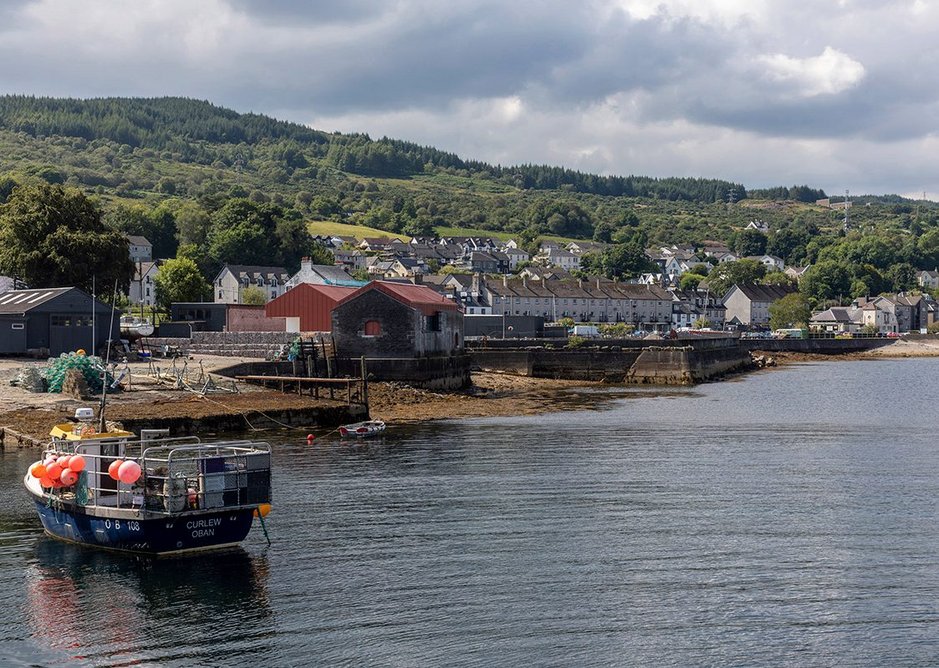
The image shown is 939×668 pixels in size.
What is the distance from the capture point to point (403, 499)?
35.1m

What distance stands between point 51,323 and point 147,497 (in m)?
42.5

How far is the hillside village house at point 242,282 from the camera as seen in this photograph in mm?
137375

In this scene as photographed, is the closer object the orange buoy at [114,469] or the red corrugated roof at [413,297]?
the orange buoy at [114,469]

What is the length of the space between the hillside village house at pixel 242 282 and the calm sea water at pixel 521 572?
3718 inches

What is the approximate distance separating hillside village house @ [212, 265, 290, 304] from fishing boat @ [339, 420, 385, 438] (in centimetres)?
8672

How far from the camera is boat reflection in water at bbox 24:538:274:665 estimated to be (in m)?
21.5

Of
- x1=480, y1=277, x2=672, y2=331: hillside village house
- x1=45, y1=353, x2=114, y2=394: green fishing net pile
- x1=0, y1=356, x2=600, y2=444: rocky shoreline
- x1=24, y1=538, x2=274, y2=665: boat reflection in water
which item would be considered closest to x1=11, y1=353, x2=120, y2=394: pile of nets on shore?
x1=45, y1=353, x2=114, y2=394: green fishing net pile

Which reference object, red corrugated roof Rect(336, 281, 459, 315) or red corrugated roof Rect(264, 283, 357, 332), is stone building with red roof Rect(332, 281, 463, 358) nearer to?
red corrugated roof Rect(336, 281, 459, 315)

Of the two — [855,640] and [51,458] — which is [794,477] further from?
[51,458]

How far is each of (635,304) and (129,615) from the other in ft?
505

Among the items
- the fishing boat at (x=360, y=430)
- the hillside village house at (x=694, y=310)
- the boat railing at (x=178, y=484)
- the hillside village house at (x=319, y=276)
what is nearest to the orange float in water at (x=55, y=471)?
the boat railing at (x=178, y=484)

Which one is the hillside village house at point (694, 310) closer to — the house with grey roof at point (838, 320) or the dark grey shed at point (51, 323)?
the house with grey roof at point (838, 320)

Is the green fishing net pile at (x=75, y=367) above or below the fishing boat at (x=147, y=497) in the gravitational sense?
above

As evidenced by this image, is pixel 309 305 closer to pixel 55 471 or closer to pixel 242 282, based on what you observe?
pixel 55 471
